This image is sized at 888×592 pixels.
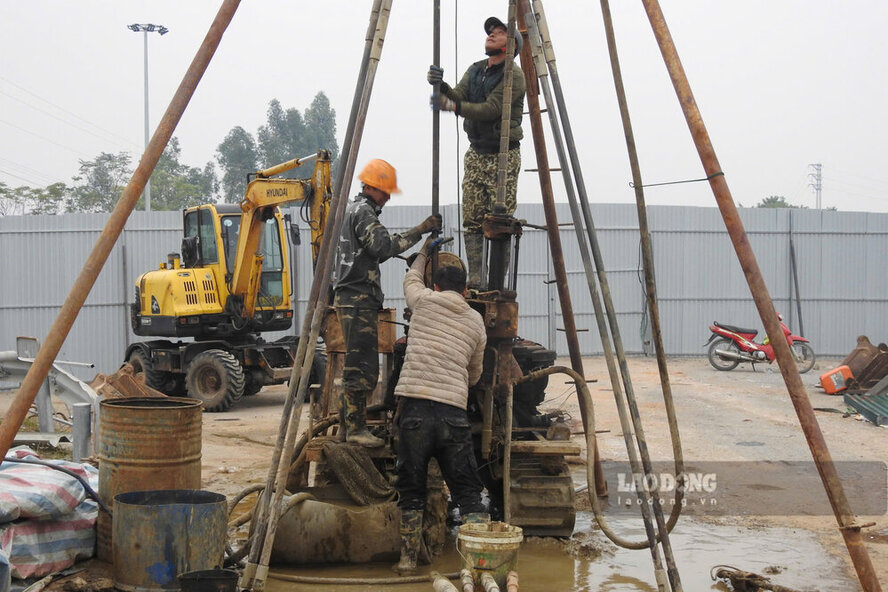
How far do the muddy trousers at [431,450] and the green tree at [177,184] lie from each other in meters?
41.0

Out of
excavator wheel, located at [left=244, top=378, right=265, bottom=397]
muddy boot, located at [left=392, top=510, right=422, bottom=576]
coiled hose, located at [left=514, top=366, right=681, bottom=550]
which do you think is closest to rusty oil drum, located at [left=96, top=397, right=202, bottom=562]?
muddy boot, located at [left=392, top=510, right=422, bottom=576]

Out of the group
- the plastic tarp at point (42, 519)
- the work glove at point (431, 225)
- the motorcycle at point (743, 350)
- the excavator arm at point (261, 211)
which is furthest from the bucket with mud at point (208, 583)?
the motorcycle at point (743, 350)

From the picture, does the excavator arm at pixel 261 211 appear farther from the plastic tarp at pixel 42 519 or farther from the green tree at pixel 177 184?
the green tree at pixel 177 184

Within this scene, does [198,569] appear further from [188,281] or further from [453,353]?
[188,281]

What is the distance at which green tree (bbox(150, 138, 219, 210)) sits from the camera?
4750 centimetres

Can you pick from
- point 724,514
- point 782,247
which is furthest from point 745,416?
point 782,247

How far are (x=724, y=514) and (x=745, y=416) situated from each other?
5501 millimetres

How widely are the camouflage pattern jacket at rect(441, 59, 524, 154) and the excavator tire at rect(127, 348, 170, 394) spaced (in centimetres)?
970

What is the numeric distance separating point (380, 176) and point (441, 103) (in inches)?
29.1

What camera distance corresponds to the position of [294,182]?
1360 cm

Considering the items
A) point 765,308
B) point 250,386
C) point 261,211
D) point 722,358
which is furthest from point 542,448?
point 722,358

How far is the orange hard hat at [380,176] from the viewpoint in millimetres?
6445

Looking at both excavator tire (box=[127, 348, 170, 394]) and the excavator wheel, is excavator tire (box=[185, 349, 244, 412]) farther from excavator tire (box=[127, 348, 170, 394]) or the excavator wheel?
excavator tire (box=[127, 348, 170, 394])

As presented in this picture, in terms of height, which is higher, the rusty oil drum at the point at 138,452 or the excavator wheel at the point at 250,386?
the rusty oil drum at the point at 138,452
